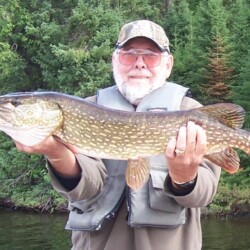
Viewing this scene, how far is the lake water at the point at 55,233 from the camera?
16.0 metres

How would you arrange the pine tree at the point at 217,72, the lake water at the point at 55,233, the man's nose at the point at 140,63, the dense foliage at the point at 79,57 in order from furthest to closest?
the pine tree at the point at 217,72
the dense foliage at the point at 79,57
the lake water at the point at 55,233
the man's nose at the point at 140,63

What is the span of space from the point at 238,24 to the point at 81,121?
84.9 feet

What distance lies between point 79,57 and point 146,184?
21.1 m

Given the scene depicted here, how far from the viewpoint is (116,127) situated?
3023 mm

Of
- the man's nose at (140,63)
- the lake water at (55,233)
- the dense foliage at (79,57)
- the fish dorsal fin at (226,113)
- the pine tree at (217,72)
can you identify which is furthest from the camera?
the pine tree at (217,72)

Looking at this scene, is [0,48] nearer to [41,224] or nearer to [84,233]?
[41,224]

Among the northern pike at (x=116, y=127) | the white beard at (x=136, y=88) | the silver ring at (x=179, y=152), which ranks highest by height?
the white beard at (x=136, y=88)

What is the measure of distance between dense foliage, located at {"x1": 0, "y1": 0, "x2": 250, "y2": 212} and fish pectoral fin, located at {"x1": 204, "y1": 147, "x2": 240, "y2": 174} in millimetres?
19843

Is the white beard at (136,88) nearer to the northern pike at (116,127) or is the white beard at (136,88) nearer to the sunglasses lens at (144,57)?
the sunglasses lens at (144,57)

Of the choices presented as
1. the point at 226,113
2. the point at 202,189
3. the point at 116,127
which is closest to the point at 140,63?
the point at 116,127

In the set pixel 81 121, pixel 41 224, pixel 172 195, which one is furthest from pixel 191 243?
pixel 41 224

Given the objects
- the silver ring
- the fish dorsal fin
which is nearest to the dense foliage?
the fish dorsal fin

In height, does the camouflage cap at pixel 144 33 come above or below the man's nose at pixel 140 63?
above

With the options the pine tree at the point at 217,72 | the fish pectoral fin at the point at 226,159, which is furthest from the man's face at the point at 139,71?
the pine tree at the point at 217,72
